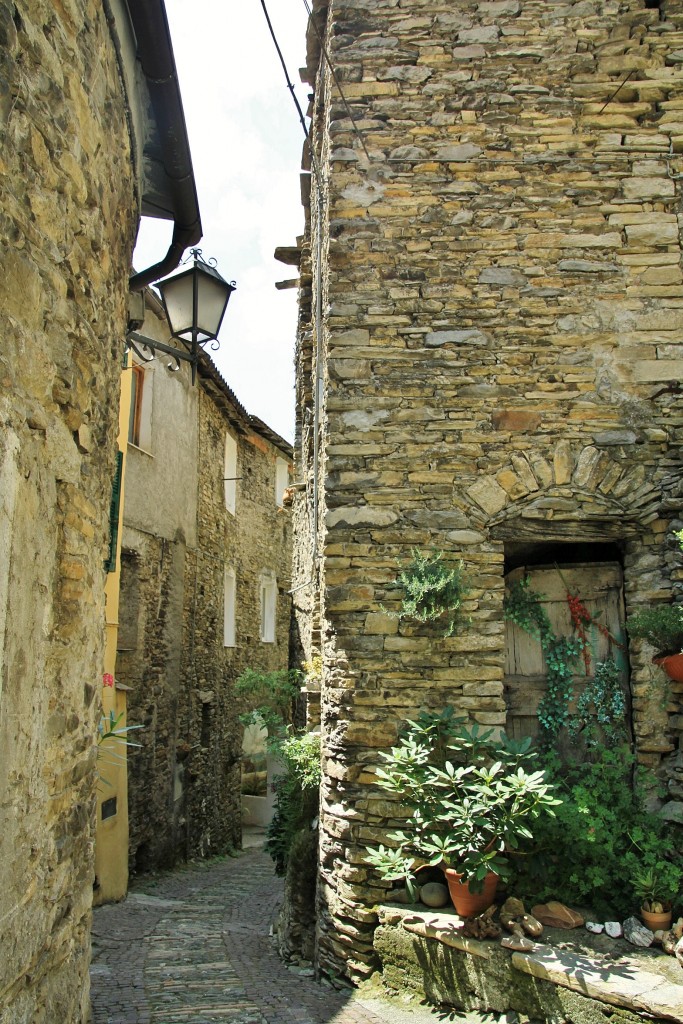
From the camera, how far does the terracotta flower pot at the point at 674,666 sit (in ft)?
14.7

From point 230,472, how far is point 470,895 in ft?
34.4

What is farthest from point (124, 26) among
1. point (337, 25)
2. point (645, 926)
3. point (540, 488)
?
point (645, 926)

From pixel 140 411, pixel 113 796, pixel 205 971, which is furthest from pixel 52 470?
pixel 140 411

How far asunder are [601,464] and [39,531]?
147 inches

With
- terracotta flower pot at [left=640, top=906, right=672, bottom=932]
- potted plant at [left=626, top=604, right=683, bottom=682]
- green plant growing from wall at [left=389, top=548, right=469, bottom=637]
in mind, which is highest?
green plant growing from wall at [left=389, top=548, right=469, bottom=637]

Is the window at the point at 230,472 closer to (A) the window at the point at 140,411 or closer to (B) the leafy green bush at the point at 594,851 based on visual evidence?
(A) the window at the point at 140,411

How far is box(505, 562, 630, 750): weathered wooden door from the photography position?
5.07m

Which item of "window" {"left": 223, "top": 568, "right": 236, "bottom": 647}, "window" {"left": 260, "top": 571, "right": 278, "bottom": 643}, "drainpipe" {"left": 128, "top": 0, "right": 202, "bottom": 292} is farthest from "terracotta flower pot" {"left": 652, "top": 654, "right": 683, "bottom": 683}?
"window" {"left": 260, "top": 571, "right": 278, "bottom": 643}

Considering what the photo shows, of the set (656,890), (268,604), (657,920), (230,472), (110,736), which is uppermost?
(230,472)

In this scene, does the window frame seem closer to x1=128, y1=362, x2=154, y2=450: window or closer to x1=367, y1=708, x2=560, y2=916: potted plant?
x1=128, y1=362, x2=154, y2=450: window

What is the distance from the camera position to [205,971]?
5.12 metres

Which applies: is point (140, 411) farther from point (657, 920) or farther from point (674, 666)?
point (657, 920)

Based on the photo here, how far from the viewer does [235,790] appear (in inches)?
529

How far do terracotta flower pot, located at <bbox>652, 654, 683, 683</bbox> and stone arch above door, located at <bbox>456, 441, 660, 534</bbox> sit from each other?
34.3 inches
